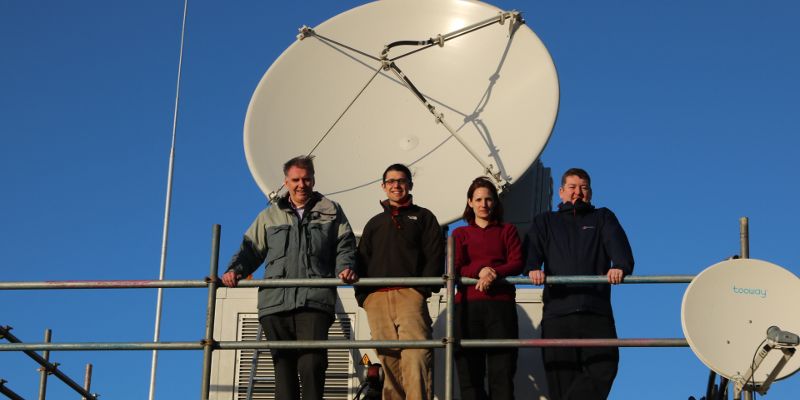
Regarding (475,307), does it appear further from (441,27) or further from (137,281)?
(441,27)

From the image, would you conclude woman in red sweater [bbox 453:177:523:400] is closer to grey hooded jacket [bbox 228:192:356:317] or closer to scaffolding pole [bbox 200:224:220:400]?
grey hooded jacket [bbox 228:192:356:317]

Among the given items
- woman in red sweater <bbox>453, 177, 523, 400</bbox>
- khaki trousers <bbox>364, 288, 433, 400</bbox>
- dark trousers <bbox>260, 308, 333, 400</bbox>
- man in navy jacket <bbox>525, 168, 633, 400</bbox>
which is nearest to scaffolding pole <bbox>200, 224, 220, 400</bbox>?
dark trousers <bbox>260, 308, 333, 400</bbox>

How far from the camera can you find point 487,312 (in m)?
9.68

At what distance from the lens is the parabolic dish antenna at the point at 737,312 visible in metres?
8.74

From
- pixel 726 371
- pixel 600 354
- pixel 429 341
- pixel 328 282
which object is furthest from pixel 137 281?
pixel 726 371

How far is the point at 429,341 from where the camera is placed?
361 inches

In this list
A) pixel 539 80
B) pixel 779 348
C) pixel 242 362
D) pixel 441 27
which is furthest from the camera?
pixel 441 27

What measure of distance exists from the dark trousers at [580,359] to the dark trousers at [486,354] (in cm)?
30

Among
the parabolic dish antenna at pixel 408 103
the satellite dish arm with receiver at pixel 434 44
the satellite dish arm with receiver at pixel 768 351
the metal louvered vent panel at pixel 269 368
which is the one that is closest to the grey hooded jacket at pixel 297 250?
the metal louvered vent panel at pixel 269 368

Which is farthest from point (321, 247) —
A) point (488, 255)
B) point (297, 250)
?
point (488, 255)

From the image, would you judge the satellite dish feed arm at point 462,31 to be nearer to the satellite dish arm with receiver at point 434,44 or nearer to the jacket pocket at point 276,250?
the satellite dish arm with receiver at point 434,44

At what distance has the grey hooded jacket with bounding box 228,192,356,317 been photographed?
31.5 feet

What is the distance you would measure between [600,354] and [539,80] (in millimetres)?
4251

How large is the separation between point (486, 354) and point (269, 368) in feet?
9.56
